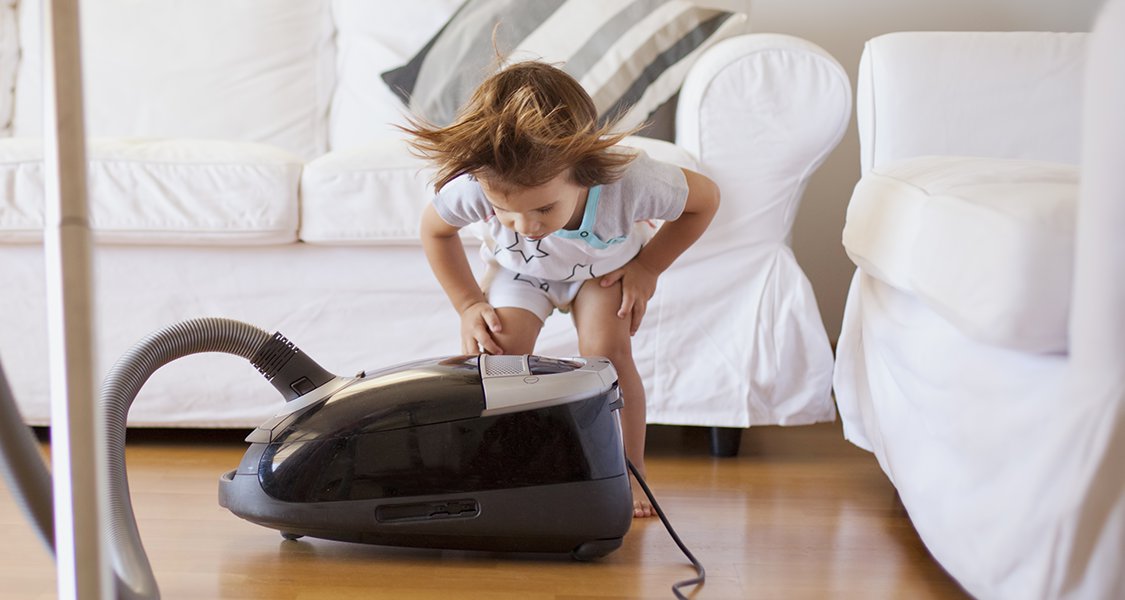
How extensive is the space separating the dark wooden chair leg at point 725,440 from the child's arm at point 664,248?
306 millimetres

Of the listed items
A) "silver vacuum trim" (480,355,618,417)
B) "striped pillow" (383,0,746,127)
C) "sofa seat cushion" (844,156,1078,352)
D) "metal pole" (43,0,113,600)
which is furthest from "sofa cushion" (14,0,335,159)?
"metal pole" (43,0,113,600)

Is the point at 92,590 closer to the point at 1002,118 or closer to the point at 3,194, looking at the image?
the point at 3,194

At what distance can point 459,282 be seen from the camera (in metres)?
1.35

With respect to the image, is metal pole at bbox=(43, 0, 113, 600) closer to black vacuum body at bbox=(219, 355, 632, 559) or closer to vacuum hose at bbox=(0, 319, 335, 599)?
vacuum hose at bbox=(0, 319, 335, 599)

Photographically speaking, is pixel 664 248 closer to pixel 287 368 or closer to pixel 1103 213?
pixel 287 368

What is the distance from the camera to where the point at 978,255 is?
0.81 metres

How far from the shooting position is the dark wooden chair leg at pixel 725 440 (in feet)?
5.24

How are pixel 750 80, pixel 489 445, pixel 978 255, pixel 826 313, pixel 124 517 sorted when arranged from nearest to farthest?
pixel 978 255, pixel 124 517, pixel 489 445, pixel 750 80, pixel 826 313

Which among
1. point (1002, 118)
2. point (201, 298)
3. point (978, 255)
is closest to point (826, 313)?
point (1002, 118)

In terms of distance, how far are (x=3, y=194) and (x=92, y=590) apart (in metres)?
1.20

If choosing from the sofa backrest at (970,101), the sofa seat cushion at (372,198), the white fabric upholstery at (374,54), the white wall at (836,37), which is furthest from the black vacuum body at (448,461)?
the white wall at (836,37)

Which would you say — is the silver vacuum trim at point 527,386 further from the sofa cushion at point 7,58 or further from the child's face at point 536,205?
the sofa cushion at point 7,58

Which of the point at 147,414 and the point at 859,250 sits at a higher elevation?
the point at 859,250

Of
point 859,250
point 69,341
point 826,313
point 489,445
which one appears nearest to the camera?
point 69,341
